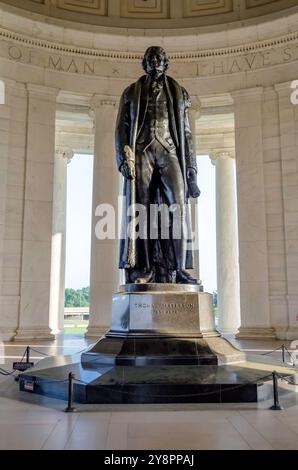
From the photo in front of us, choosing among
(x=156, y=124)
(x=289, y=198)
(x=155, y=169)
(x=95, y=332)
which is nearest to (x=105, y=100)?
(x=289, y=198)

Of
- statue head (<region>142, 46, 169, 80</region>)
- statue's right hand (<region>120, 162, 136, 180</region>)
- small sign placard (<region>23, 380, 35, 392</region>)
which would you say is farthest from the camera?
statue head (<region>142, 46, 169, 80</region>)

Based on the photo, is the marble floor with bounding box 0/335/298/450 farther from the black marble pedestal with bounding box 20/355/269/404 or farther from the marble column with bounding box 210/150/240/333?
the marble column with bounding box 210/150/240/333

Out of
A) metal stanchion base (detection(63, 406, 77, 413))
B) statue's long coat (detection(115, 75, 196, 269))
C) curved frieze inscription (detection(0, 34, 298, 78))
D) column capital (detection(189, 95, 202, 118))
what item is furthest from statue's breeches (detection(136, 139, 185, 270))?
curved frieze inscription (detection(0, 34, 298, 78))

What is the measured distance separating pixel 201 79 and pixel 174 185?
1925 centimetres

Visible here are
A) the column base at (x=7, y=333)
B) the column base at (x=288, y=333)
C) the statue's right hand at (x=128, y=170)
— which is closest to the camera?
the statue's right hand at (x=128, y=170)

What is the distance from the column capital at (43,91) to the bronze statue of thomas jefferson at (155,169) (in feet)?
55.1

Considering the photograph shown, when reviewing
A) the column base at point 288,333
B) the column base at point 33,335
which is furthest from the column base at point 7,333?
the column base at point 288,333

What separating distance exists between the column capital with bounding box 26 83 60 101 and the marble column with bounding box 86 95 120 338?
241 centimetres

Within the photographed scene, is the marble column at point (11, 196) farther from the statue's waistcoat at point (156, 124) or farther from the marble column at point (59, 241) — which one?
the statue's waistcoat at point (156, 124)

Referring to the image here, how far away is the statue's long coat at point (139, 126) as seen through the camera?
43.1ft

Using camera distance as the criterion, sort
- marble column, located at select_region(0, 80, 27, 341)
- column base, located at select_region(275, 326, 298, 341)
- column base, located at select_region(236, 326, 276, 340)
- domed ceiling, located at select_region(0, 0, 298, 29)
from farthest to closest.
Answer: domed ceiling, located at select_region(0, 0, 298, 29) < marble column, located at select_region(0, 80, 27, 341) < column base, located at select_region(236, 326, 276, 340) < column base, located at select_region(275, 326, 298, 341)

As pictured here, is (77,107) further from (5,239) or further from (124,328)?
(124,328)

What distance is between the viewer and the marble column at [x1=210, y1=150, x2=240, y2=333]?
3634 centimetres
